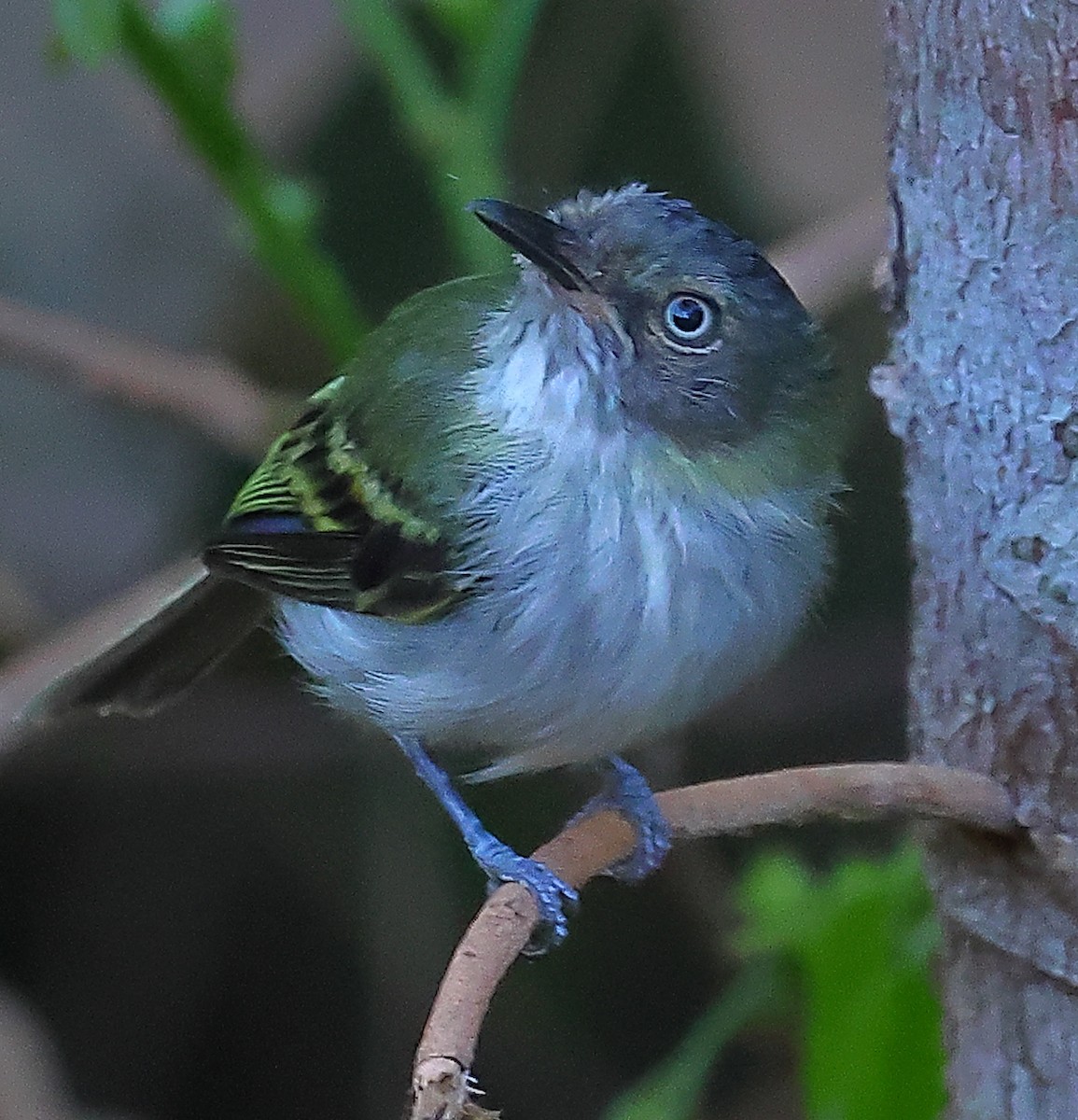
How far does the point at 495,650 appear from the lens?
1586 mm

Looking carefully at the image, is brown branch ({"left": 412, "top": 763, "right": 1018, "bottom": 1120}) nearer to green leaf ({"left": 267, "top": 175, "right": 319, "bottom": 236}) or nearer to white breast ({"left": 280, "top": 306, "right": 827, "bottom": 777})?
white breast ({"left": 280, "top": 306, "right": 827, "bottom": 777})

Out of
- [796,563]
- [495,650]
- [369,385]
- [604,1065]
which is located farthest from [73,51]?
[604,1065]

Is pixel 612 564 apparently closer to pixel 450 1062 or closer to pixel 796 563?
pixel 796 563

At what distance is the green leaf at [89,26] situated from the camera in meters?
1.79

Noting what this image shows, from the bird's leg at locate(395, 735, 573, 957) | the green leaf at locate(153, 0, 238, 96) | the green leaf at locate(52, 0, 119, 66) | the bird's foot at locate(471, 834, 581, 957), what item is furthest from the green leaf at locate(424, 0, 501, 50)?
the bird's foot at locate(471, 834, 581, 957)

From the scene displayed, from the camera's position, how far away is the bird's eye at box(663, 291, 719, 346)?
1.58 m

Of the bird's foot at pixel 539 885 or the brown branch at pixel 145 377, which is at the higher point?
the brown branch at pixel 145 377

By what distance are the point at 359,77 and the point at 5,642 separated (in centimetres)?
141

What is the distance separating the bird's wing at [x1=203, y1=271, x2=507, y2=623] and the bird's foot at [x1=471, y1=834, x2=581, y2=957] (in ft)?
0.87

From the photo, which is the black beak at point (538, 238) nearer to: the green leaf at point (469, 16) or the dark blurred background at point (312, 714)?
the green leaf at point (469, 16)

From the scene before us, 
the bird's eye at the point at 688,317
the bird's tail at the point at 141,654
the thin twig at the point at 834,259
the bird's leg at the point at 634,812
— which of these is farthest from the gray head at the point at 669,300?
the bird's tail at the point at 141,654

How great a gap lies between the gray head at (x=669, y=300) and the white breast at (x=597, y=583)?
0.13ft

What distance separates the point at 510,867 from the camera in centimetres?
164

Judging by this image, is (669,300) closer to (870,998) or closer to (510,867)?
(510,867)
